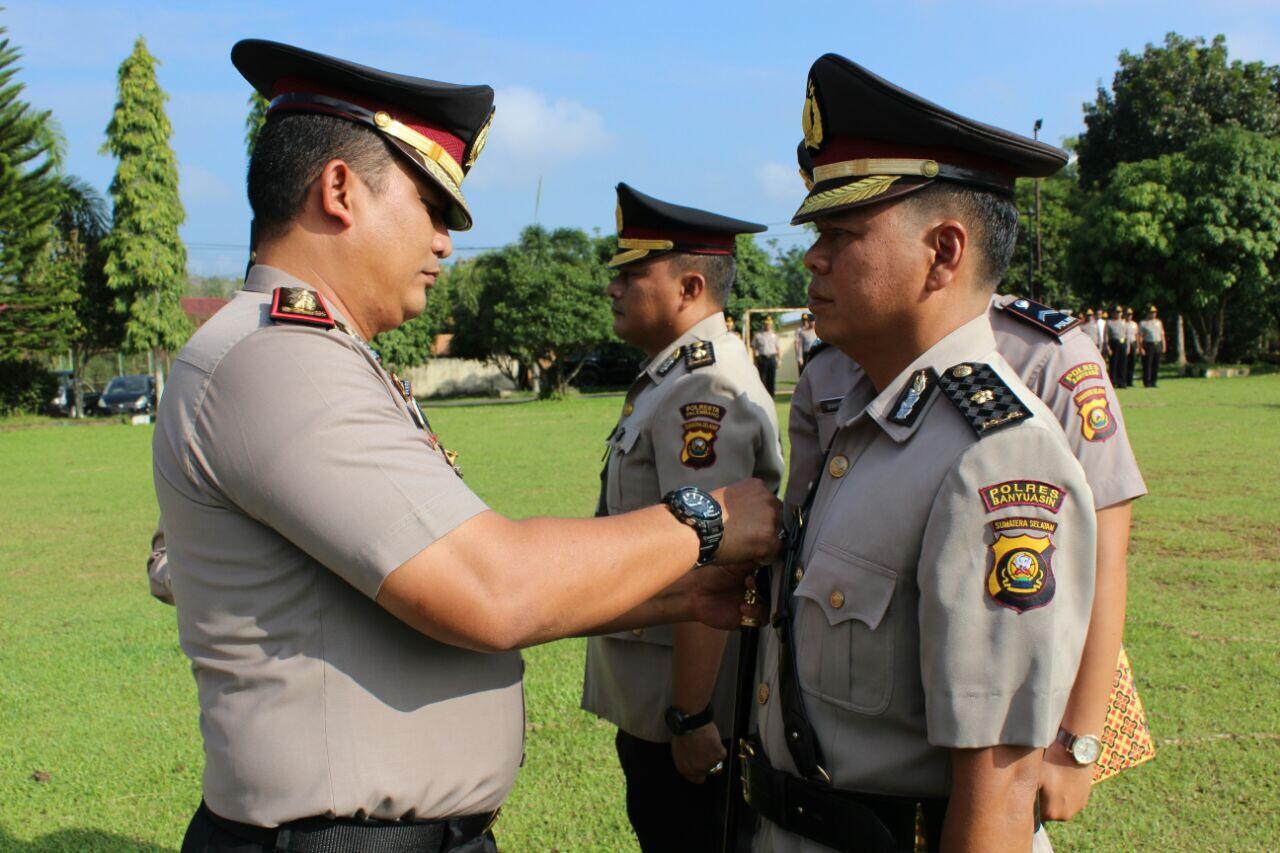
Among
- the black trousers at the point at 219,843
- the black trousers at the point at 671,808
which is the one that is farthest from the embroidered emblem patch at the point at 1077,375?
A: the black trousers at the point at 219,843

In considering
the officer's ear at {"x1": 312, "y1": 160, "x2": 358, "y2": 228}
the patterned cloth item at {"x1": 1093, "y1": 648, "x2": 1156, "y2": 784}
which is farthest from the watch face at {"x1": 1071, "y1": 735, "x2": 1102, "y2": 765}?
the officer's ear at {"x1": 312, "y1": 160, "x2": 358, "y2": 228}

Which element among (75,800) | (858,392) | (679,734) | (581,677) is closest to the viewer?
(858,392)

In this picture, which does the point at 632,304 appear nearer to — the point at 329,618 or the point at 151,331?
the point at 329,618

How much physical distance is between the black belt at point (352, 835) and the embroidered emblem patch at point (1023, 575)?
1.07 metres

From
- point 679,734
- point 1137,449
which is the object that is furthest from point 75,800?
point 1137,449

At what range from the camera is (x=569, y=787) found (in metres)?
4.32

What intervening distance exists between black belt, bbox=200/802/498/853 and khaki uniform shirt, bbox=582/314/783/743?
1307 mm

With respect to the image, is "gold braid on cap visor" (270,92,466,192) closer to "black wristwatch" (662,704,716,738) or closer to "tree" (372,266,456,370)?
"black wristwatch" (662,704,716,738)

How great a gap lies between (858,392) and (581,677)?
143 inches

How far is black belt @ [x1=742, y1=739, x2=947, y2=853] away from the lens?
1859mm

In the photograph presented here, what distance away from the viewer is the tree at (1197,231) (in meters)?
31.6

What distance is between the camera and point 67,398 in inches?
1427

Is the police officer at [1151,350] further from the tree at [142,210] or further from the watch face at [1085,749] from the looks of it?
the tree at [142,210]

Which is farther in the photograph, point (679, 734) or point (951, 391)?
point (679, 734)
